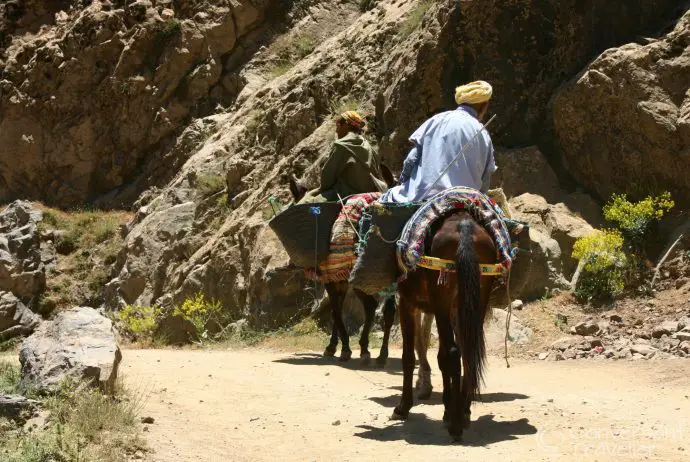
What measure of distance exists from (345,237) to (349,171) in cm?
87

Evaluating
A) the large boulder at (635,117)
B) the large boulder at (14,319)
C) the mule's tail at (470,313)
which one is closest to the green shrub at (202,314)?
the large boulder at (14,319)

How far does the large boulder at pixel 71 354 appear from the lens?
252 inches

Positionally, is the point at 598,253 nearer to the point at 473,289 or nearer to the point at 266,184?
the point at 473,289

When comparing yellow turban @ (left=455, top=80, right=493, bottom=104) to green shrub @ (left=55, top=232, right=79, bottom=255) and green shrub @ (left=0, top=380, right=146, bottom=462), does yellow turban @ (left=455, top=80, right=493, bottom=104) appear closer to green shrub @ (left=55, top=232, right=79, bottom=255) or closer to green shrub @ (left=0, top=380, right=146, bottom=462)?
green shrub @ (left=0, top=380, right=146, bottom=462)

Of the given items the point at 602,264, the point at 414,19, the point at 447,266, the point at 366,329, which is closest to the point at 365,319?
the point at 366,329

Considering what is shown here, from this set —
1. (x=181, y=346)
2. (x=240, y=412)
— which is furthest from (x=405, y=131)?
(x=240, y=412)

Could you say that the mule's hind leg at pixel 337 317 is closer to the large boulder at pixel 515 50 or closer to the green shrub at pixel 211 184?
the large boulder at pixel 515 50

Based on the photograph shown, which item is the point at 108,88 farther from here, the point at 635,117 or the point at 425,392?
the point at 425,392

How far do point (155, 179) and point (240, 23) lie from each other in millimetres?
4520

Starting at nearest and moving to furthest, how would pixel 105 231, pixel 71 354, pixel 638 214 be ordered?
pixel 71 354 → pixel 638 214 → pixel 105 231

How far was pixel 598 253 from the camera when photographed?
11023mm

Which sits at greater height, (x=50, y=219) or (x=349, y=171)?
(x=50, y=219)

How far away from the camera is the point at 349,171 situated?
10258 mm

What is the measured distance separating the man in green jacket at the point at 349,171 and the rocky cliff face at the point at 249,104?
108 inches
